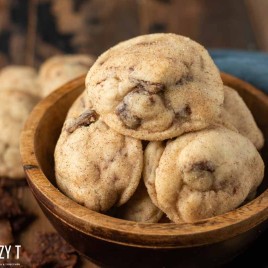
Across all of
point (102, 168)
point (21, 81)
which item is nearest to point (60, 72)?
point (21, 81)

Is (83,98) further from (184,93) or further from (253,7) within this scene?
(253,7)

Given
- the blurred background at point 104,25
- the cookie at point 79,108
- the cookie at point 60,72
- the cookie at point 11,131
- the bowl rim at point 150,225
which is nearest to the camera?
the bowl rim at point 150,225

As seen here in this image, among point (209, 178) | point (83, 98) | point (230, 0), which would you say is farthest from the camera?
point (230, 0)

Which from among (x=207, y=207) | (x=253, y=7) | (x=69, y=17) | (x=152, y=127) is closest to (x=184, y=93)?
(x=152, y=127)

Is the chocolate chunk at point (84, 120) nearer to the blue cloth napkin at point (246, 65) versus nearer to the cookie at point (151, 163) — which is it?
the cookie at point (151, 163)

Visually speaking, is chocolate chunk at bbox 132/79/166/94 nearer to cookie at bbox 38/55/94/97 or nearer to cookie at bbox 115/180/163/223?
cookie at bbox 115/180/163/223

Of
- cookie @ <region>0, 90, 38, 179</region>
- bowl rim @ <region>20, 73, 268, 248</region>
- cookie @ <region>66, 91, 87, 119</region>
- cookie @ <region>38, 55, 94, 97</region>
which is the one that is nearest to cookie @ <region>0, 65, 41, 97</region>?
cookie @ <region>38, 55, 94, 97</region>

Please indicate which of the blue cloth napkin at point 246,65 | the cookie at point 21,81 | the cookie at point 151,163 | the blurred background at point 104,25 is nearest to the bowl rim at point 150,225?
the cookie at point 151,163
